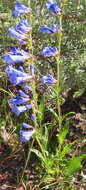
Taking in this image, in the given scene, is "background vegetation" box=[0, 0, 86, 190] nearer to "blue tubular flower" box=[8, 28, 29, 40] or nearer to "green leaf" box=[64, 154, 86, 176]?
"green leaf" box=[64, 154, 86, 176]

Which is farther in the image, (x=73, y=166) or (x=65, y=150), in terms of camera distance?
(x=65, y=150)

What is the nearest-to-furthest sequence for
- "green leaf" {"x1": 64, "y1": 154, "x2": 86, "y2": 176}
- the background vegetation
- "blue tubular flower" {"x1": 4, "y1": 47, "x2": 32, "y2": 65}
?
"blue tubular flower" {"x1": 4, "y1": 47, "x2": 32, "y2": 65}, "green leaf" {"x1": 64, "y1": 154, "x2": 86, "y2": 176}, the background vegetation

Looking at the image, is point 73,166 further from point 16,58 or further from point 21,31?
point 21,31

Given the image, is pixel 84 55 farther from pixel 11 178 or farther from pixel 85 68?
pixel 11 178

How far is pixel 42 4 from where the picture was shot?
374cm

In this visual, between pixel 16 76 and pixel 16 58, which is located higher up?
pixel 16 58

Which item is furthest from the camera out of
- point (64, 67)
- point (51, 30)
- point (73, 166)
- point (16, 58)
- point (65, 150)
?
point (64, 67)

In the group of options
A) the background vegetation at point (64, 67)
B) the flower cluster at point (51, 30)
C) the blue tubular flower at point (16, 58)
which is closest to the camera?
the blue tubular flower at point (16, 58)

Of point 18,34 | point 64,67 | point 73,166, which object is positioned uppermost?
point 18,34

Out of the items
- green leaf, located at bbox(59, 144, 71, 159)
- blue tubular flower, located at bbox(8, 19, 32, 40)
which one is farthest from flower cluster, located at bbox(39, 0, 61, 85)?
green leaf, located at bbox(59, 144, 71, 159)

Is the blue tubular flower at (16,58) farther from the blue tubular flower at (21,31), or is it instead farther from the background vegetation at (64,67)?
the background vegetation at (64,67)

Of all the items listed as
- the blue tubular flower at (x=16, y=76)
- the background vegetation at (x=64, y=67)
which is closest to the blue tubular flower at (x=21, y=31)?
the blue tubular flower at (x=16, y=76)

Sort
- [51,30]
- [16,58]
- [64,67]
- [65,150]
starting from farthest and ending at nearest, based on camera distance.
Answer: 1. [64,67]
2. [65,150]
3. [51,30]
4. [16,58]

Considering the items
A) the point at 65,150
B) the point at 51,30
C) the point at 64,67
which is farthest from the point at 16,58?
the point at 64,67
